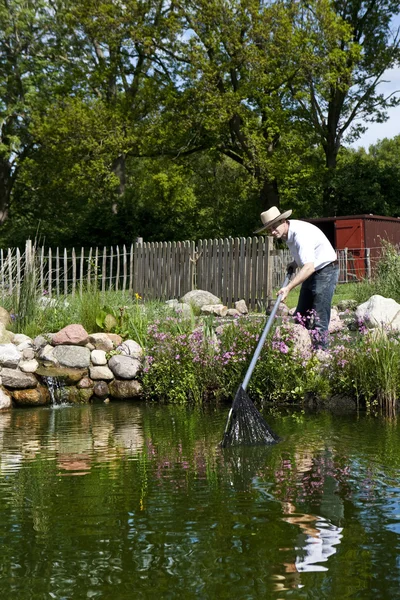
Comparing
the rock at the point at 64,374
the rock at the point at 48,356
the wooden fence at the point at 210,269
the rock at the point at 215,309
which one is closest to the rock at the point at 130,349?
the rock at the point at 64,374

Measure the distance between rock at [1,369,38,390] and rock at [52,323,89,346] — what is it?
781mm

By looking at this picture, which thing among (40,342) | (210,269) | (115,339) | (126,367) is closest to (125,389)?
(126,367)

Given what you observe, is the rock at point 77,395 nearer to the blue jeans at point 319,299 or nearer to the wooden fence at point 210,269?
the blue jeans at point 319,299

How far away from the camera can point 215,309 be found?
15.2 meters

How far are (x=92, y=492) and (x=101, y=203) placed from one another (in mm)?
24367

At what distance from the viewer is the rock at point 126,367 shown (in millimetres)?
9727

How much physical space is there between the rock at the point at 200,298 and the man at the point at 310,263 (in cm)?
719

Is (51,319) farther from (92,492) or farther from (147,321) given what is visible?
(92,492)

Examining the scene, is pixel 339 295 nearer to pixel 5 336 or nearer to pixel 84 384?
pixel 5 336

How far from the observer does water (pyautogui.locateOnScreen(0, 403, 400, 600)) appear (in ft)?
11.6

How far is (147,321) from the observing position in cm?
1087

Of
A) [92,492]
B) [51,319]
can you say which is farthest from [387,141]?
[92,492]

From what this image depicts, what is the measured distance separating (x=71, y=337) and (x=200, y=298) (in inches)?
226

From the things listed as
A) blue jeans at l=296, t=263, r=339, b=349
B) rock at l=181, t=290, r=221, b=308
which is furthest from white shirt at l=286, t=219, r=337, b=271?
rock at l=181, t=290, r=221, b=308
